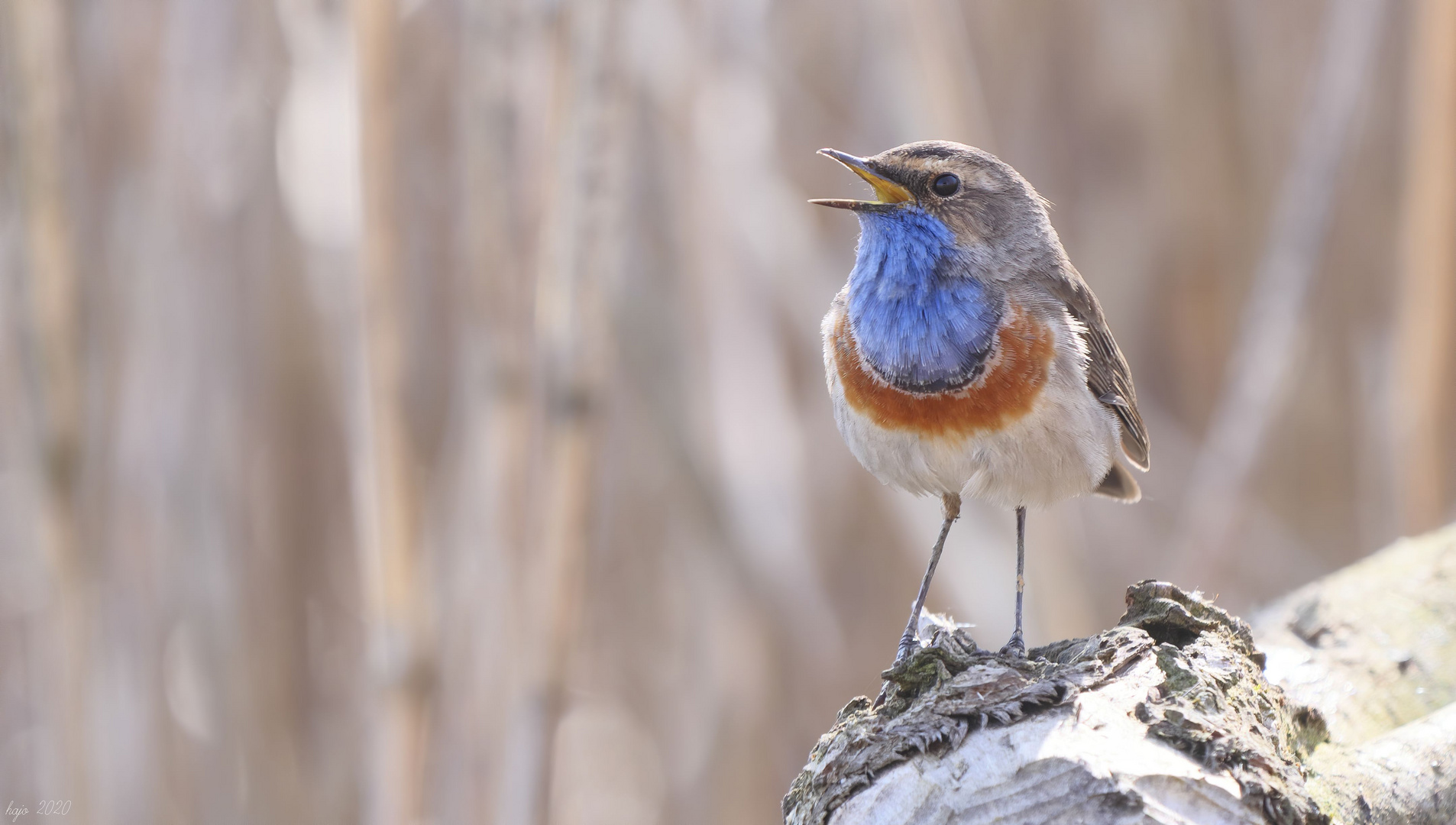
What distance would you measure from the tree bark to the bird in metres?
0.26

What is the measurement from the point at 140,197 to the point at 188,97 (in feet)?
0.72

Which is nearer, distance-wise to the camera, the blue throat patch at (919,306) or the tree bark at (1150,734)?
the tree bark at (1150,734)

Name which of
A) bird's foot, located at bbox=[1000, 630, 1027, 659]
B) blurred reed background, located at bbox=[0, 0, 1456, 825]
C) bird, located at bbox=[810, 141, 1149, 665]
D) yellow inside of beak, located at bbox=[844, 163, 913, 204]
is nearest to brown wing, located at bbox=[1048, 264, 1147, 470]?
bird, located at bbox=[810, 141, 1149, 665]

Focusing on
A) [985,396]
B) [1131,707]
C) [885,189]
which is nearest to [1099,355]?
[985,396]

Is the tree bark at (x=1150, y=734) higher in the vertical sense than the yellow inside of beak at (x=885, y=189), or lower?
lower

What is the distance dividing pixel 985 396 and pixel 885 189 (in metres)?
0.31

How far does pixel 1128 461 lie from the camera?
68.1 inches

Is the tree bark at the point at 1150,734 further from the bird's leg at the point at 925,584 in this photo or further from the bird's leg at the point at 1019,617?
the bird's leg at the point at 925,584

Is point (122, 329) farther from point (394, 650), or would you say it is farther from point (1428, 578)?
point (1428, 578)

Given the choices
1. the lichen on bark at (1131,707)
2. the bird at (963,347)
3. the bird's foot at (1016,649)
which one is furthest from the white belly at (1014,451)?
the lichen on bark at (1131,707)

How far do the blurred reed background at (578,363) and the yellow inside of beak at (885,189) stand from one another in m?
0.42

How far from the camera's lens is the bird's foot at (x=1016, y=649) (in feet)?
3.75

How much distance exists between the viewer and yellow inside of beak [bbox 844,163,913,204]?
1461 millimetres

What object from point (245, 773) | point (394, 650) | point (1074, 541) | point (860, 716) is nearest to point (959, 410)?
point (860, 716)
